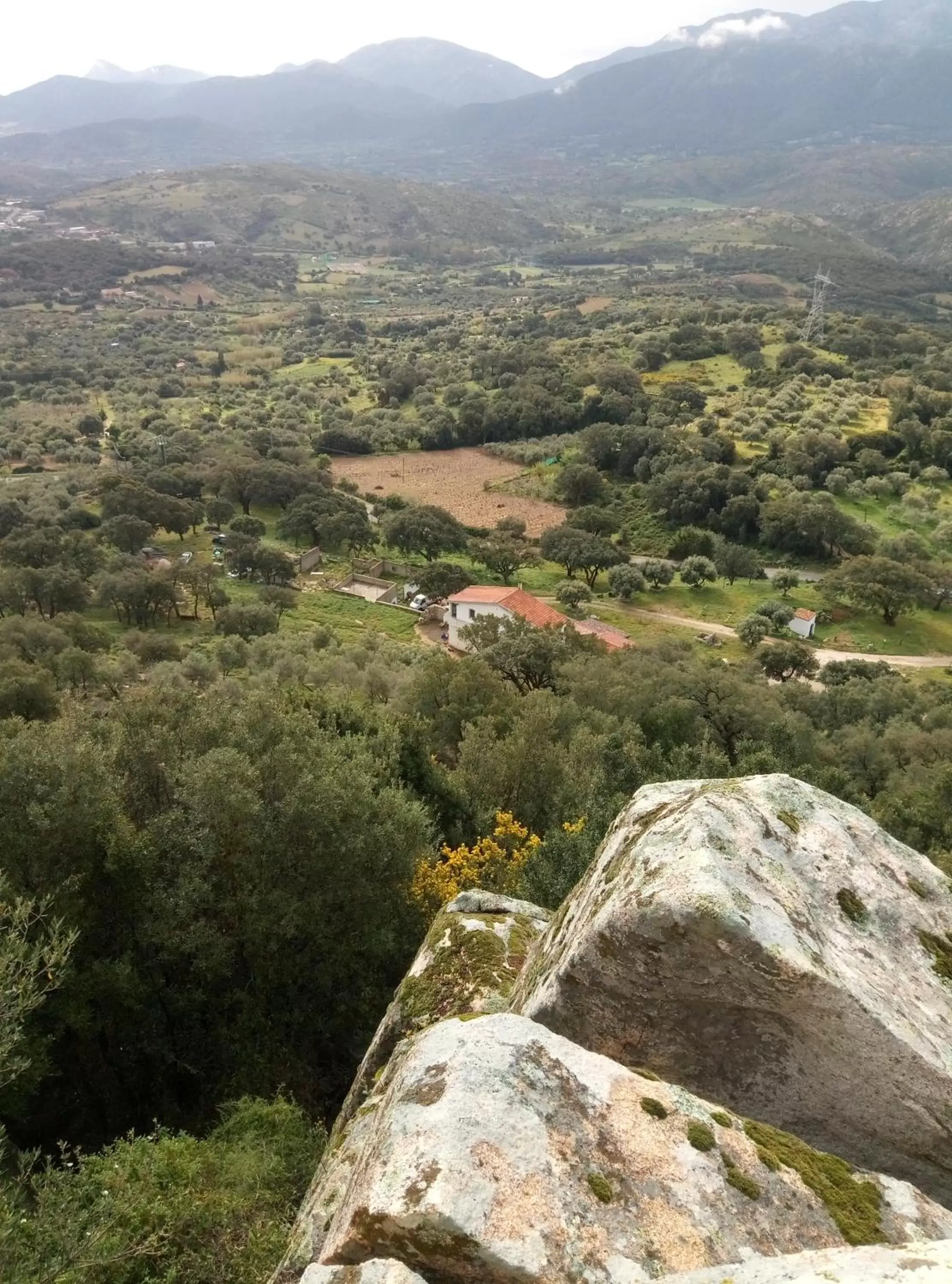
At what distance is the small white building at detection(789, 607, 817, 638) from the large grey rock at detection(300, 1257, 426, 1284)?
66047mm

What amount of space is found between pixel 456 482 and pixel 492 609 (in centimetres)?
5012

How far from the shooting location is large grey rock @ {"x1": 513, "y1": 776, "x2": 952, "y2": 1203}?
8203 millimetres

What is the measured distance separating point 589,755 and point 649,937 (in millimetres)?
19672

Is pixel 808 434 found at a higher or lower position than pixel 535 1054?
lower

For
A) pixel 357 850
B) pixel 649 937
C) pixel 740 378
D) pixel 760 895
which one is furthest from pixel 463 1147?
pixel 740 378

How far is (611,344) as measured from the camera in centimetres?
15350

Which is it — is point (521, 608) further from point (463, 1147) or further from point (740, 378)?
point (740, 378)

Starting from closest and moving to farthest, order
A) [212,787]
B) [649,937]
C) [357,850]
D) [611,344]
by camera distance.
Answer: [649,937]
[212,787]
[357,850]
[611,344]

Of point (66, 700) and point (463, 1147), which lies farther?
point (66, 700)

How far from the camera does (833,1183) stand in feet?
25.5

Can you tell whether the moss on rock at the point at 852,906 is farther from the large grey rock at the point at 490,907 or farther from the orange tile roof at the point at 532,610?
the orange tile roof at the point at 532,610

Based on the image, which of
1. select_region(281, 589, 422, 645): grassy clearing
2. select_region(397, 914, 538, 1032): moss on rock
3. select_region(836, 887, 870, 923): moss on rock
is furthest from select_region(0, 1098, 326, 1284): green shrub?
select_region(281, 589, 422, 645): grassy clearing

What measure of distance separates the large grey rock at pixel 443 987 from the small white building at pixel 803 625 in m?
58.9

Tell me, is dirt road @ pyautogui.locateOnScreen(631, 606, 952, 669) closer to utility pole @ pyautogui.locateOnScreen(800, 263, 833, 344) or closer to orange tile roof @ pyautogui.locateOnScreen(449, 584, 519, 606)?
orange tile roof @ pyautogui.locateOnScreen(449, 584, 519, 606)
